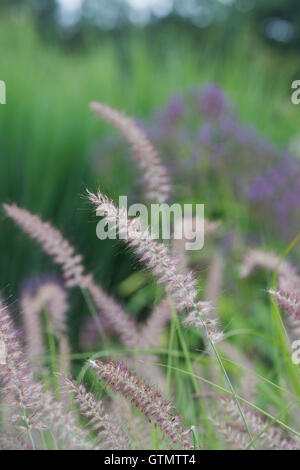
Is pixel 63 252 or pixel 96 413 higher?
pixel 63 252

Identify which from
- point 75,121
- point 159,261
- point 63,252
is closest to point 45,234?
point 63,252

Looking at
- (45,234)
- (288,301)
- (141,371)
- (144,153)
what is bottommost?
(141,371)

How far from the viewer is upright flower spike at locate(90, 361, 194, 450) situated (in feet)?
2.32

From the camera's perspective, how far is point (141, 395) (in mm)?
728

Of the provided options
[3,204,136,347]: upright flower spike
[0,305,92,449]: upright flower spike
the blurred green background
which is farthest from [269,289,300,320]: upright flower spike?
the blurred green background

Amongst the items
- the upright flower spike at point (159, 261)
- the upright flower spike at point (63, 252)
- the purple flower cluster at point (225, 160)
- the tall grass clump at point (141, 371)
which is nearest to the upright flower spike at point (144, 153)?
the tall grass clump at point (141, 371)

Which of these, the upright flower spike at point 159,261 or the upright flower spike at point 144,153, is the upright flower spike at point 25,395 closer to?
the upright flower spike at point 159,261

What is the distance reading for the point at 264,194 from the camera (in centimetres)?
235

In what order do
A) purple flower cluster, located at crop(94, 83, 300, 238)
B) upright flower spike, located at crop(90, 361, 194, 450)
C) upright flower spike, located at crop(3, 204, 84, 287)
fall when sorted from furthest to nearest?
purple flower cluster, located at crop(94, 83, 300, 238)
upright flower spike, located at crop(3, 204, 84, 287)
upright flower spike, located at crop(90, 361, 194, 450)

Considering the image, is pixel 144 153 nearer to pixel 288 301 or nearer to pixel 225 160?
pixel 288 301

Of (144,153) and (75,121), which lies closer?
(144,153)

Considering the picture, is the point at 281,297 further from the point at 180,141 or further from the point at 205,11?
the point at 205,11

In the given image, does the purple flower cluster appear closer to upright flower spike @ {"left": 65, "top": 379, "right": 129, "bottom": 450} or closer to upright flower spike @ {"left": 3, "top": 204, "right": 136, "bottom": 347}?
upright flower spike @ {"left": 3, "top": 204, "right": 136, "bottom": 347}

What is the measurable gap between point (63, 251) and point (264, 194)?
1386 millimetres
